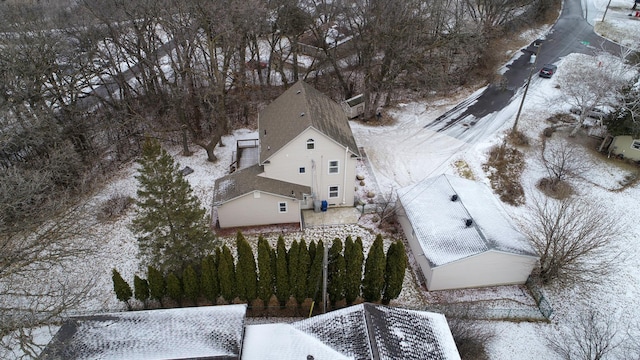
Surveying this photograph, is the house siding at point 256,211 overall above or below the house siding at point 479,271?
above

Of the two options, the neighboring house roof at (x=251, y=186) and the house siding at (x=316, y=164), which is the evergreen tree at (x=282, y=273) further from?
the house siding at (x=316, y=164)

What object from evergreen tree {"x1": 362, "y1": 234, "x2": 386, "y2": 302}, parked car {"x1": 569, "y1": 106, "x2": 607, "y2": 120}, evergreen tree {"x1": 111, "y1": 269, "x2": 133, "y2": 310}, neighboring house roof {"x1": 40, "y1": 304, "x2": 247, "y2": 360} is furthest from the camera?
parked car {"x1": 569, "y1": 106, "x2": 607, "y2": 120}

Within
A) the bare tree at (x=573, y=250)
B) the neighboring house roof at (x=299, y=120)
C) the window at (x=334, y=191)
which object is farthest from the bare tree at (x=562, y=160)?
the window at (x=334, y=191)

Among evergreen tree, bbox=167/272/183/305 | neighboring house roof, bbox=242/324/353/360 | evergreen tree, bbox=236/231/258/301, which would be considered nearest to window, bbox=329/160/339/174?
evergreen tree, bbox=236/231/258/301

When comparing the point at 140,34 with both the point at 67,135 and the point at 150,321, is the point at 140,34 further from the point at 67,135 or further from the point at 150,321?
the point at 150,321

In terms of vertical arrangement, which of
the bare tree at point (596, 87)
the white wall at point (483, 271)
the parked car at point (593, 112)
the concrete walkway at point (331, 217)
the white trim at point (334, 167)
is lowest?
the white wall at point (483, 271)

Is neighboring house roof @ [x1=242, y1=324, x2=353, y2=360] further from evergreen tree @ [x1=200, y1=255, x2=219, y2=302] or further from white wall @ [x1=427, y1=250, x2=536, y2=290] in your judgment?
white wall @ [x1=427, y1=250, x2=536, y2=290]

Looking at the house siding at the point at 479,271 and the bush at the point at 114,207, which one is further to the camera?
the bush at the point at 114,207
